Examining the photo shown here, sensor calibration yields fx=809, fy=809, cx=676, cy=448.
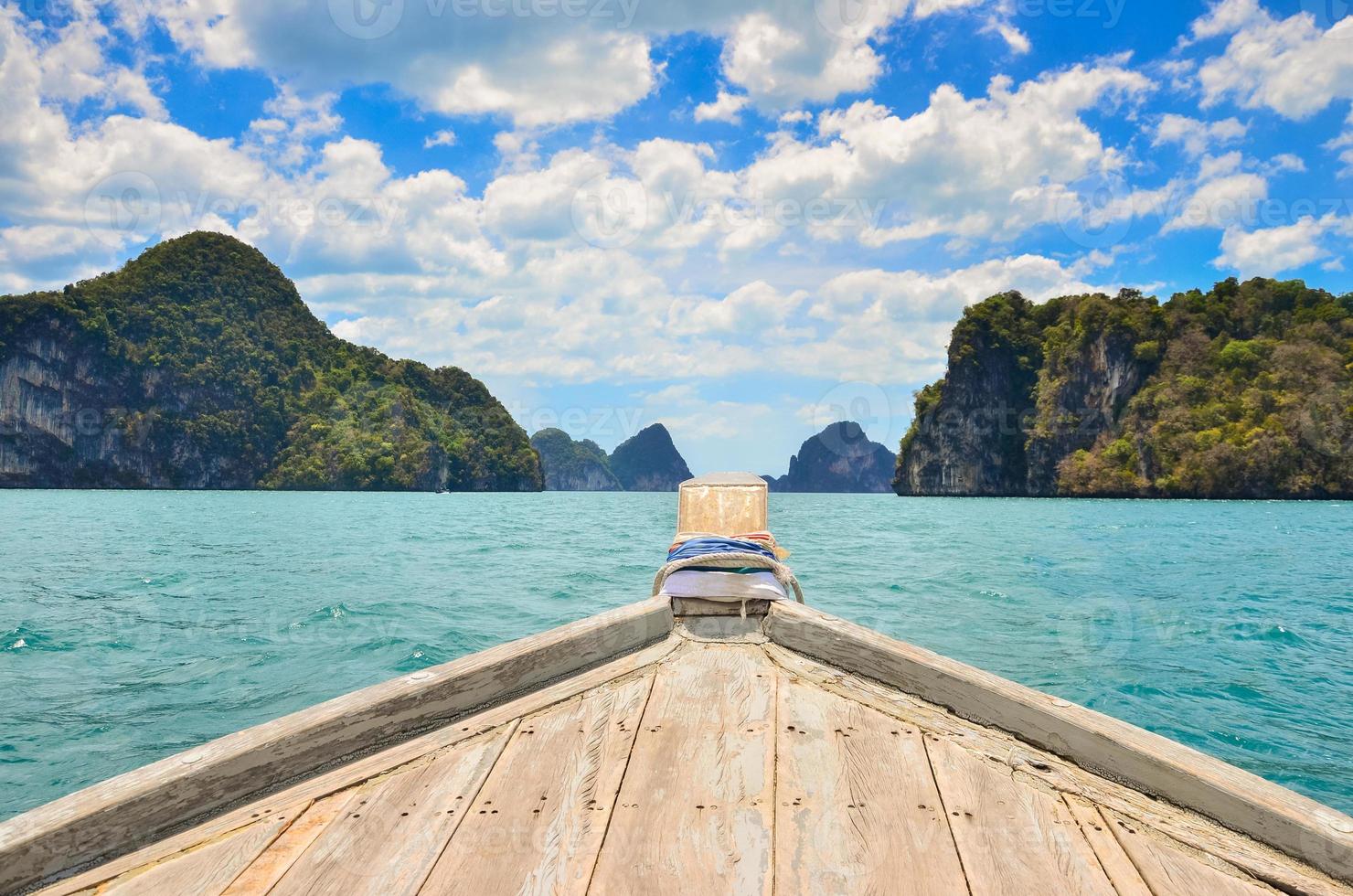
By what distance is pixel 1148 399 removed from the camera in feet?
253

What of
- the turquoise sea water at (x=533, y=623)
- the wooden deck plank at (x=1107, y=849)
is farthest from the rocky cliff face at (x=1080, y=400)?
the wooden deck plank at (x=1107, y=849)

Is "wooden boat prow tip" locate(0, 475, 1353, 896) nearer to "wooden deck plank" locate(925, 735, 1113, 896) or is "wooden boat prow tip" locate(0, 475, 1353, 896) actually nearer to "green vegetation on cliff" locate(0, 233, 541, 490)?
"wooden deck plank" locate(925, 735, 1113, 896)

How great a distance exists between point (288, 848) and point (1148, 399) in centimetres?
8832

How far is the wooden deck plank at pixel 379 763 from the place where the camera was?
6.15 feet

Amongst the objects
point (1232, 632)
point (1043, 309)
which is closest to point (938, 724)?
point (1232, 632)

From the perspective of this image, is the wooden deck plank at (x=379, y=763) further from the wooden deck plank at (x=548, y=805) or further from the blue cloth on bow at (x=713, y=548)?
the blue cloth on bow at (x=713, y=548)

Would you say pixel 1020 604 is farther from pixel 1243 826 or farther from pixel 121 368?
pixel 121 368

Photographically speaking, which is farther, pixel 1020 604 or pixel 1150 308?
pixel 1150 308

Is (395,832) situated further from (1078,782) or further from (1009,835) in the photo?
(1078,782)

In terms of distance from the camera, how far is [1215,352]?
75625 mm

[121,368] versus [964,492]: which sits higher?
[121,368]

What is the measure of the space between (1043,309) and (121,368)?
120169 millimetres

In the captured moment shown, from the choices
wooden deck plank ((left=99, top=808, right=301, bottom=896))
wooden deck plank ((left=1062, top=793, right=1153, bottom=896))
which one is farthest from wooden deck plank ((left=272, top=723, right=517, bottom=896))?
wooden deck plank ((left=1062, top=793, right=1153, bottom=896))

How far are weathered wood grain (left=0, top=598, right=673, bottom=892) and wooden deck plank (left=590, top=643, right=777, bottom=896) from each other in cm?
35
